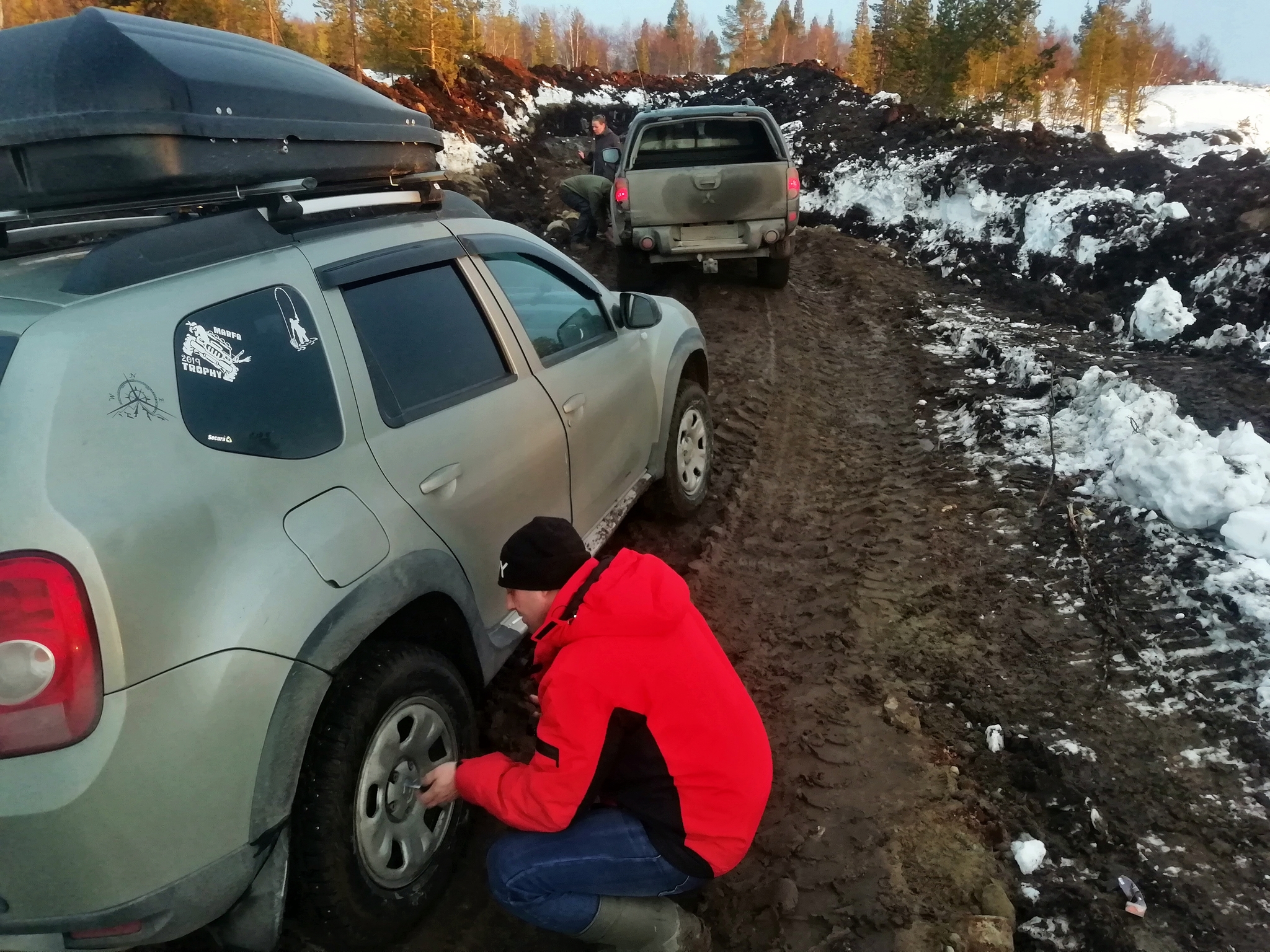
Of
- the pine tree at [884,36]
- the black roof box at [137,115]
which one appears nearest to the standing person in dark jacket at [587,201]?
the black roof box at [137,115]

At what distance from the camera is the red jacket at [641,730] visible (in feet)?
6.47

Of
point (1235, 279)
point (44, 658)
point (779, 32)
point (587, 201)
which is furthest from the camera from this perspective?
point (779, 32)

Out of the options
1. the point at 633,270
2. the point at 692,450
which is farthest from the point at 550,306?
the point at 633,270

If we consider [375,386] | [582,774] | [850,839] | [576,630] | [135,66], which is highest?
[135,66]

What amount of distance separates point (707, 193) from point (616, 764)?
740 cm

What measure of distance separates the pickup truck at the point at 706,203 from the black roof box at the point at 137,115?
6.06 m

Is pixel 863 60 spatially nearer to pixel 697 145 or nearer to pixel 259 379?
pixel 697 145

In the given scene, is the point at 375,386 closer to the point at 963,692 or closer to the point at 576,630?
the point at 576,630

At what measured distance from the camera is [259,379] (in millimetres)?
2164

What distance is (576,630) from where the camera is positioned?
2.02m

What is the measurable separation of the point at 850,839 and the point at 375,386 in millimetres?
2173

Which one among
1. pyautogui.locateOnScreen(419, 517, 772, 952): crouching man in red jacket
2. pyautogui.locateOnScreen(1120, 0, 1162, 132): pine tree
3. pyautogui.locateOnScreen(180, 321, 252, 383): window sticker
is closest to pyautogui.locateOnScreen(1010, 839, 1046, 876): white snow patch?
pyautogui.locateOnScreen(419, 517, 772, 952): crouching man in red jacket

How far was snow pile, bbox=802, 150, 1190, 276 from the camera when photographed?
9008mm

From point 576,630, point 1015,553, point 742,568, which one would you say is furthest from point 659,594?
point 1015,553
